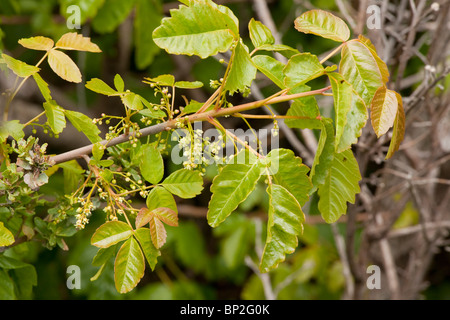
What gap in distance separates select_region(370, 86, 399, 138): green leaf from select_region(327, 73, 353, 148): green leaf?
0.04 meters

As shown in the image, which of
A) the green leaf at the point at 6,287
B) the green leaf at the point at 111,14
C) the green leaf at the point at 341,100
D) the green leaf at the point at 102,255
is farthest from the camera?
the green leaf at the point at 111,14

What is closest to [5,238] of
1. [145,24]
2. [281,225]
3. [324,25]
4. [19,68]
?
[19,68]

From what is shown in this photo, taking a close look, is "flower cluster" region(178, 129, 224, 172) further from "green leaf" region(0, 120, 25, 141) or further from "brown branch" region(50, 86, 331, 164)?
"green leaf" region(0, 120, 25, 141)

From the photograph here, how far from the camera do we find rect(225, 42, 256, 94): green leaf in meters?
0.52

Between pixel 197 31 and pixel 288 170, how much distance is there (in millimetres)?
197

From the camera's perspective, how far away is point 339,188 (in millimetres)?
596

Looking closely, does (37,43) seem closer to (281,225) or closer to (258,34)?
(258,34)

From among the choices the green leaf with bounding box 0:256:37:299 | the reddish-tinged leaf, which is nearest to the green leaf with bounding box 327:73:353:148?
the reddish-tinged leaf

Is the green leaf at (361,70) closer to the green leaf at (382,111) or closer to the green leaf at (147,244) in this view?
the green leaf at (382,111)

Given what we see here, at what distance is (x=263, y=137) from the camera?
1.11m

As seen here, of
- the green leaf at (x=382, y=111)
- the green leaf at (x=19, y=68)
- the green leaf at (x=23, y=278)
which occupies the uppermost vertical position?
the green leaf at (x=19, y=68)

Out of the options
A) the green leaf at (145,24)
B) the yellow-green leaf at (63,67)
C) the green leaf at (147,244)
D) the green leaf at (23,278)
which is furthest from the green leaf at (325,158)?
the green leaf at (145,24)

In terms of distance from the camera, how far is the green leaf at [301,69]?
1.66 feet

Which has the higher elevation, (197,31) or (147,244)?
(197,31)
